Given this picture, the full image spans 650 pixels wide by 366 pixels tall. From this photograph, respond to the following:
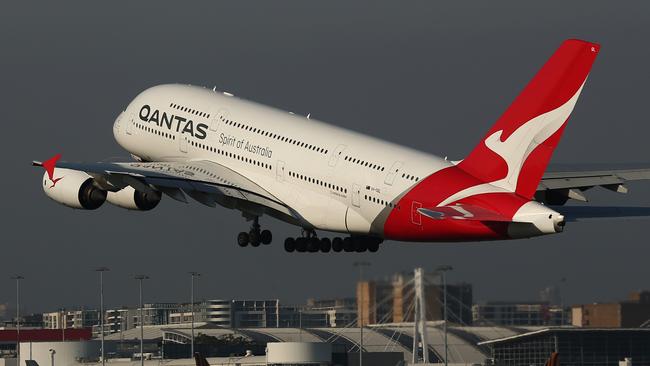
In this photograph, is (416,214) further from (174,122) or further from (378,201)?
(174,122)

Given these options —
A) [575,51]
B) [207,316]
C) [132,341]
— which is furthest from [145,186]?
[207,316]

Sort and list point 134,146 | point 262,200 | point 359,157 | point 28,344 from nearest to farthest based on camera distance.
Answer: point 359,157 < point 262,200 < point 134,146 < point 28,344

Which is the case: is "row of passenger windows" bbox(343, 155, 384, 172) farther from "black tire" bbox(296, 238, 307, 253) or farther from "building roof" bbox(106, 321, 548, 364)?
"building roof" bbox(106, 321, 548, 364)

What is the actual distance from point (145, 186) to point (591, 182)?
18.4 m

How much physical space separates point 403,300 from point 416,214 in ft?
10.9

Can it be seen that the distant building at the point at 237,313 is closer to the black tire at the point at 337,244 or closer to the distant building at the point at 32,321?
the distant building at the point at 32,321

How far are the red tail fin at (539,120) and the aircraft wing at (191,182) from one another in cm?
1155

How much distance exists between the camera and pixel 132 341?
120938 millimetres

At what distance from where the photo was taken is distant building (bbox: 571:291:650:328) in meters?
75.2

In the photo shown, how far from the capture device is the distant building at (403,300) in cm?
5991

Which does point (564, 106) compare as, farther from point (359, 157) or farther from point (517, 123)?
point (359, 157)

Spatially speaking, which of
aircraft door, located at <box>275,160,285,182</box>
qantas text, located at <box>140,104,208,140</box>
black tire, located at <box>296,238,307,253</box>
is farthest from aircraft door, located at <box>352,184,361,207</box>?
qantas text, located at <box>140,104,208,140</box>

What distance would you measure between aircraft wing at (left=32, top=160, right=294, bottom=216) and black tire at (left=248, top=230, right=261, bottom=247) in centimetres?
150

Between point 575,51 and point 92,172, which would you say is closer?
point 575,51
